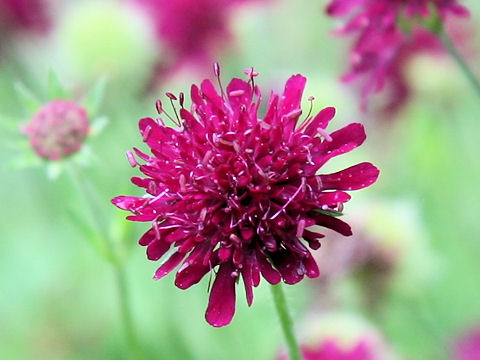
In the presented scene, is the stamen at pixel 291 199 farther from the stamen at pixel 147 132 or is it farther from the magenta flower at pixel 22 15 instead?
the magenta flower at pixel 22 15

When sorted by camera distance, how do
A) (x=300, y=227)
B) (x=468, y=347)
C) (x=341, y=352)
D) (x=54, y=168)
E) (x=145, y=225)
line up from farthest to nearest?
(x=145, y=225), (x=468, y=347), (x=341, y=352), (x=54, y=168), (x=300, y=227)

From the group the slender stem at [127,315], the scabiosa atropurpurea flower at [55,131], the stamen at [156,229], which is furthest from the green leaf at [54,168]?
the stamen at [156,229]

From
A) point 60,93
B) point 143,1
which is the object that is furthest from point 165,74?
point 60,93

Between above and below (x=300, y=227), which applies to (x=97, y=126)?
above

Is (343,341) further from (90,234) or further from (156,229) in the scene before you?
(156,229)

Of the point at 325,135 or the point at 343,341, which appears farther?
the point at 343,341

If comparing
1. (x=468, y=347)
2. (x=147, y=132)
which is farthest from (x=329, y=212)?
(x=468, y=347)
